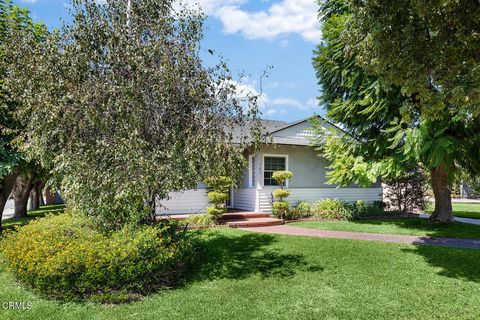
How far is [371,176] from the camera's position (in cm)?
1085

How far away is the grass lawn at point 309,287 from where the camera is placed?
542cm

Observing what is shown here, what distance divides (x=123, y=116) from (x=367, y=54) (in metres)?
4.99

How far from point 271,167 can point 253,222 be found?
3.61m

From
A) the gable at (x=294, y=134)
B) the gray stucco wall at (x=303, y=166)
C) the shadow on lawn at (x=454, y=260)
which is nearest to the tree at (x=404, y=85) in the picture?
the gable at (x=294, y=134)

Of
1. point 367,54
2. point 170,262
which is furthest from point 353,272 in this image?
point 367,54

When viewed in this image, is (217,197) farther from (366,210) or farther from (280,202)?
(366,210)

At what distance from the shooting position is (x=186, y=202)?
1502cm

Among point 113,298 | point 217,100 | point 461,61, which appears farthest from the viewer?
point 217,100

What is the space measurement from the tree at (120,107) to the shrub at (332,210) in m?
9.19

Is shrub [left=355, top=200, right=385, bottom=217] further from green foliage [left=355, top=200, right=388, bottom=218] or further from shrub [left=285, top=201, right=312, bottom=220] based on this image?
shrub [left=285, top=201, right=312, bottom=220]

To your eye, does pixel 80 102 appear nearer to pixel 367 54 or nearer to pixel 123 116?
pixel 123 116

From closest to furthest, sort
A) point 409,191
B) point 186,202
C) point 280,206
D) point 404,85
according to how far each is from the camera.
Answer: point 404,85 → point 280,206 → point 186,202 → point 409,191

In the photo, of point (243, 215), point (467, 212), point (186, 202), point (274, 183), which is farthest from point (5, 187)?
point (467, 212)

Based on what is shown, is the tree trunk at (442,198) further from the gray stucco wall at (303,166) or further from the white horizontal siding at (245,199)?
the white horizontal siding at (245,199)
